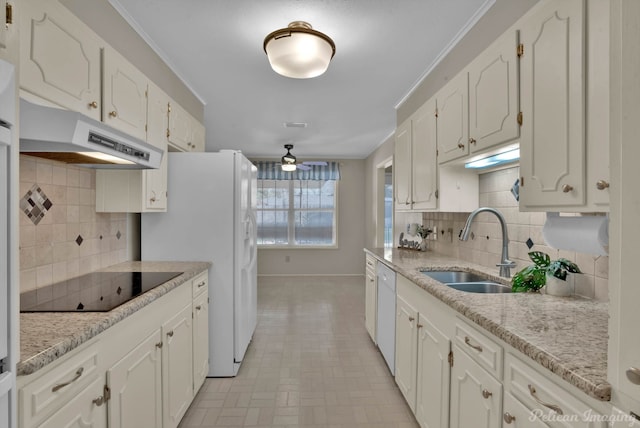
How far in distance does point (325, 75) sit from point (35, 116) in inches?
83.9

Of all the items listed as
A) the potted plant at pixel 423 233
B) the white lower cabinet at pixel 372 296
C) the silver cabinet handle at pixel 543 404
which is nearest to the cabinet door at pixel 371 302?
the white lower cabinet at pixel 372 296

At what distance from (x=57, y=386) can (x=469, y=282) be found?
2.14 m

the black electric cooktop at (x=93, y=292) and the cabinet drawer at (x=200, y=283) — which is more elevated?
the black electric cooktop at (x=93, y=292)

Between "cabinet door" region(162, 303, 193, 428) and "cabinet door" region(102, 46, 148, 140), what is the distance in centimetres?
115

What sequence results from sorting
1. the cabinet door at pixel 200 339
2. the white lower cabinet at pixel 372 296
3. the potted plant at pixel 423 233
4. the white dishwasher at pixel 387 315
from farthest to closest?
the potted plant at pixel 423 233
the white lower cabinet at pixel 372 296
the white dishwasher at pixel 387 315
the cabinet door at pixel 200 339

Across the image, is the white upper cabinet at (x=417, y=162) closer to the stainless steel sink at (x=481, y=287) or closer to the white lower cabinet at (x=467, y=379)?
the stainless steel sink at (x=481, y=287)

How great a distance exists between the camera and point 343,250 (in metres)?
6.79

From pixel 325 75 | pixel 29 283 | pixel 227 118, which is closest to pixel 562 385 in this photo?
pixel 29 283

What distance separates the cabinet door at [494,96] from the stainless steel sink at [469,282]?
80 cm

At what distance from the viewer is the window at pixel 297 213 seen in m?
6.79

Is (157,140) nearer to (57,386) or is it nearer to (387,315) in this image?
(57,386)

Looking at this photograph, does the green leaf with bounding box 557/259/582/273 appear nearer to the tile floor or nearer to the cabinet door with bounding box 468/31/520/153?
the cabinet door with bounding box 468/31/520/153

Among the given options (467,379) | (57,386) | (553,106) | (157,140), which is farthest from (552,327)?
(157,140)

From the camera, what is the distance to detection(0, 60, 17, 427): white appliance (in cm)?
76
